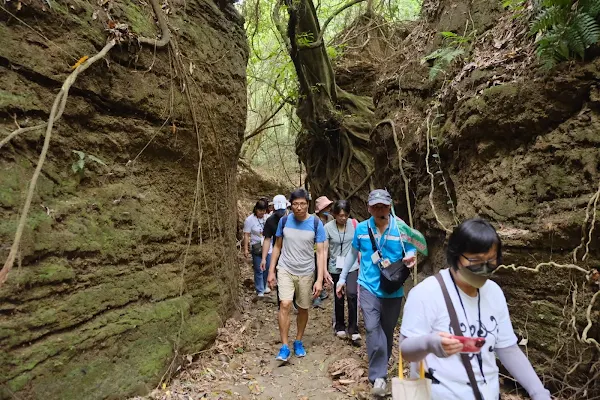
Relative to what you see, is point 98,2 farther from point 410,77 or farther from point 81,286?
point 410,77

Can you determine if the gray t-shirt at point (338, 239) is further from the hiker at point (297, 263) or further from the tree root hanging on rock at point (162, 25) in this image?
the tree root hanging on rock at point (162, 25)

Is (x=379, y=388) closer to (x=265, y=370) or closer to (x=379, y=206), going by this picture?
(x=265, y=370)

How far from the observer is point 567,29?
336 centimetres

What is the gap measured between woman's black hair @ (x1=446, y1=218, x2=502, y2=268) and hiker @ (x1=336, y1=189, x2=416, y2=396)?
77.9 inches

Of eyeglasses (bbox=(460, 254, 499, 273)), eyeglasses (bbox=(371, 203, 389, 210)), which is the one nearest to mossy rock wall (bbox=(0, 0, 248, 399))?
eyeglasses (bbox=(371, 203, 389, 210))

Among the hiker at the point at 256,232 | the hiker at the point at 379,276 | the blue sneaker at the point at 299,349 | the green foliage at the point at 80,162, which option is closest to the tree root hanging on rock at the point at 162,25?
the green foliage at the point at 80,162

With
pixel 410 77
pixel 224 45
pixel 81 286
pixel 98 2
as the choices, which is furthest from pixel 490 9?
pixel 81 286

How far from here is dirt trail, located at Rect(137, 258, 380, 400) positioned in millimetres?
4176

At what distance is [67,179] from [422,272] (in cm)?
494

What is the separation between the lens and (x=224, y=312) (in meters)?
5.55

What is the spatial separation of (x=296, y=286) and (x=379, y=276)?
4.28 feet

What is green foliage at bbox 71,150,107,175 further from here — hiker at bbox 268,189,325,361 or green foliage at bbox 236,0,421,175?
green foliage at bbox 236,0,421,175

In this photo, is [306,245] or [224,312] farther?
[224,312]

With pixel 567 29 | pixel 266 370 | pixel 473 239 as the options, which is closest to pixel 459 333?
pixel 473 239
